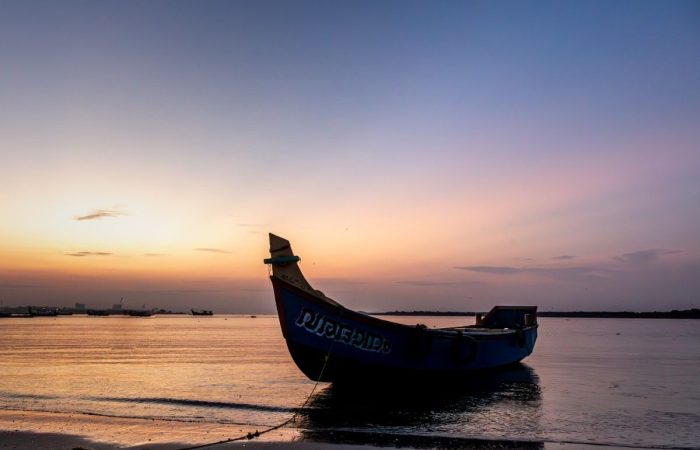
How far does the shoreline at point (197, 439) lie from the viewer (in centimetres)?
1010

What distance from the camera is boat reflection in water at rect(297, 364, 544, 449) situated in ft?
36.4

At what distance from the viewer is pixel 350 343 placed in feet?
51.3

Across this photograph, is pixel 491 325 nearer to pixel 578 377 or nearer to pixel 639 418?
pixel 578 377

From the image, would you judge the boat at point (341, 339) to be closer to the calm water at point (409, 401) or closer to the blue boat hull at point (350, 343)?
the blue boat hull at point (350, 343)

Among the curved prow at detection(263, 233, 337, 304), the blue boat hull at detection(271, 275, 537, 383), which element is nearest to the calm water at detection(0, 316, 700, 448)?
the blue boat hull at detection(271, 275, 537, 383)

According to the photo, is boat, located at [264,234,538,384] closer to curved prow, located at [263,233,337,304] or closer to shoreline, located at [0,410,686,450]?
curved prow, located at [263,233,337,304]

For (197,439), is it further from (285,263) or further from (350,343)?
(285,263)

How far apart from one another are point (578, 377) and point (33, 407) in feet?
70.4

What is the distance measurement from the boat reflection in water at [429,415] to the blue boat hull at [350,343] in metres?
0.75

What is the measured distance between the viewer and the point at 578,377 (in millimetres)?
24281

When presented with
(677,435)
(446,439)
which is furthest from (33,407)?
(677,435)

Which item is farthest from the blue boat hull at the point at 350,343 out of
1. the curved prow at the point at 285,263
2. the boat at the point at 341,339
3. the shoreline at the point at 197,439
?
the shoreline at the point at 197,439

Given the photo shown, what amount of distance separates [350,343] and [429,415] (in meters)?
3.06

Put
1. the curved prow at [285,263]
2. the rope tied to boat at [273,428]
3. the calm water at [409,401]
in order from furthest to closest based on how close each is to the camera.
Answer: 1. the curved prow at [285,263]
2. the calm water at [409,401]
3. the rope tied to boat at [273,428]
